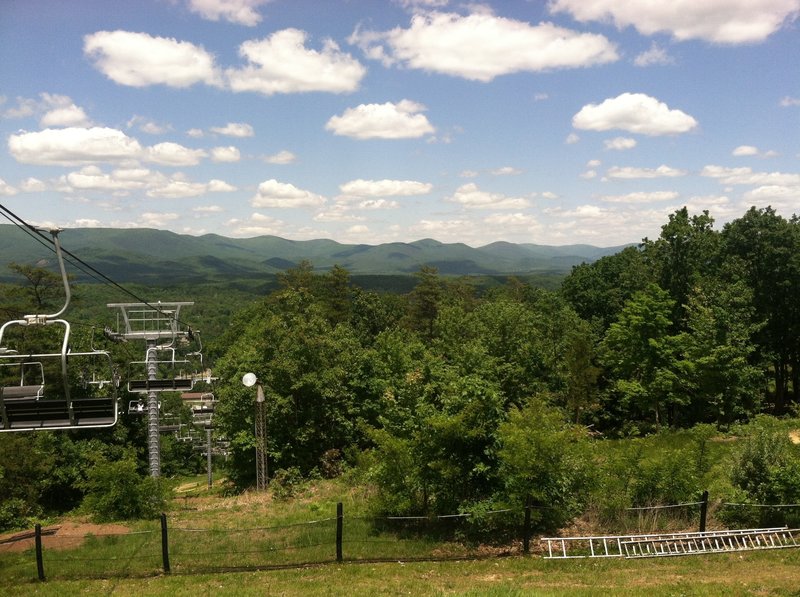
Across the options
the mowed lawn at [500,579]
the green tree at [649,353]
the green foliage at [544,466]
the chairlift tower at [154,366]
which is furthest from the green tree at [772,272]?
the chairlift tower at [154,366]

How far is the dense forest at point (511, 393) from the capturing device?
1513 centimetres

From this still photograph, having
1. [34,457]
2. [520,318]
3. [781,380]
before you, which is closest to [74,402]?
[34,457]

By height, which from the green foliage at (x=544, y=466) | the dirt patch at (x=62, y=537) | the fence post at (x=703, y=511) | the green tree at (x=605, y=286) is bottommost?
the dirt patch at (x=62, y=537)

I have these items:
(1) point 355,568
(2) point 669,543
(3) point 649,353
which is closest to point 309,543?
(1) point 355,568

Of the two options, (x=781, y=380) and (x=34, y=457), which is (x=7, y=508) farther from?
(x=781, y=380)

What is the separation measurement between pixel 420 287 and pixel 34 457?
42.2 metres

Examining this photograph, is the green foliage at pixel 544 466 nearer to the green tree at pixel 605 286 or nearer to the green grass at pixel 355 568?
the green grass at pixel 355 568

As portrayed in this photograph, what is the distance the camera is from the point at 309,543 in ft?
45.5

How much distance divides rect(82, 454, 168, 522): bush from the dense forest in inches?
6.3

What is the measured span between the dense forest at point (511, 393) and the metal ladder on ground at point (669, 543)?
3.21 ft

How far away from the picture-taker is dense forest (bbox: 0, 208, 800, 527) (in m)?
15.1

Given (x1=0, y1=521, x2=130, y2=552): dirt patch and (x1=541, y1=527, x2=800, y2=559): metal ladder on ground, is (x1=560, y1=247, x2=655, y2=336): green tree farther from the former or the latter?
(x1=0, y1=521, x2=130, y2=552): dirt patch

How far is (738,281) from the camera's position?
3603 centimetres

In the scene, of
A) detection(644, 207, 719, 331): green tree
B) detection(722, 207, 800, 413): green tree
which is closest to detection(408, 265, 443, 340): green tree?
detection(644, 207, 719, 331): green tree
